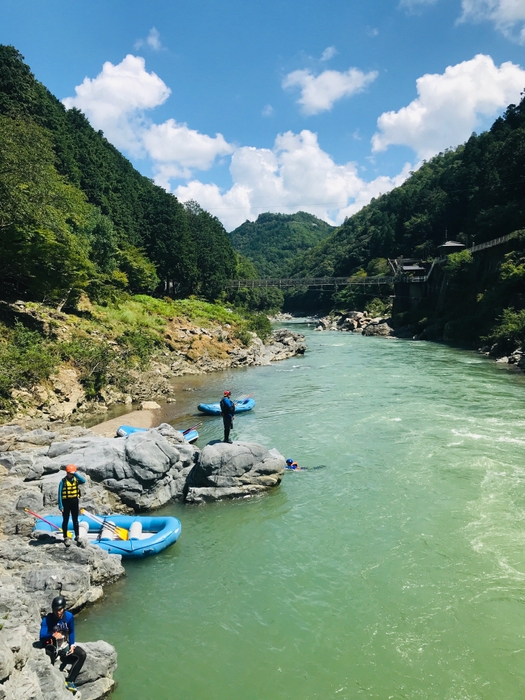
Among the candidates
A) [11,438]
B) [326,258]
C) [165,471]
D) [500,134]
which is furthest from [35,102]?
[326,258]

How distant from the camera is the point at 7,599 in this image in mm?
6262

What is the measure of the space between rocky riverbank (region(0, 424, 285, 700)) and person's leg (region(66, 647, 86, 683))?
5.8 inches

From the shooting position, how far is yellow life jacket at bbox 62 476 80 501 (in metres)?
8.45

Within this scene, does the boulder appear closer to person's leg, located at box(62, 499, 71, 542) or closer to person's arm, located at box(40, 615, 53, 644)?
person's leg, located at box(62, 499, 71, 542)

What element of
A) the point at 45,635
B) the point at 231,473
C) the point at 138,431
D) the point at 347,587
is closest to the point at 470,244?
the point at 138,431

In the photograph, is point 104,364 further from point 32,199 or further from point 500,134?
point 500,134

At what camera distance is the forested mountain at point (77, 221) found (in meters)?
20.6

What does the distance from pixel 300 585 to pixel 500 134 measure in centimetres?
7162

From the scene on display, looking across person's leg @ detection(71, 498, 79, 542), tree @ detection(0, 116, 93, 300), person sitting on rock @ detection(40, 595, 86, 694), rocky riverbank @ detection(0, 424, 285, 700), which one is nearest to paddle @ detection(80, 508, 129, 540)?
rocky riverbank @ detection(0, 424, 285, 700)

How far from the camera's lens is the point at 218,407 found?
2006 centimetres

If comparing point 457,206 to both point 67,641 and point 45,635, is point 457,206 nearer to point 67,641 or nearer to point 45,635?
point 67,641

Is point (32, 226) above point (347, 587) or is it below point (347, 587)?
above

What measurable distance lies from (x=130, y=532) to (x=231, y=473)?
10.3 feet

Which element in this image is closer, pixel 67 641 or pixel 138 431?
pixel 67 641
